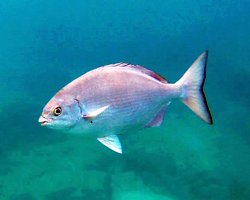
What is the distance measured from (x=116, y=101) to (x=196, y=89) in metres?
0.38

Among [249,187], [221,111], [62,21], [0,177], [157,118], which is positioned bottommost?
[249,187]

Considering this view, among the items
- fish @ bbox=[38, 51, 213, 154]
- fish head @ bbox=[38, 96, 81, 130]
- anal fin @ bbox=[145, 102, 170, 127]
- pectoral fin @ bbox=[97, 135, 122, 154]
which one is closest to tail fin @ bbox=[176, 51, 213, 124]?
fish @ bbox=[38, 51, 213, 154]

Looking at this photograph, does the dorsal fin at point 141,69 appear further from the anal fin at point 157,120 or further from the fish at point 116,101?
the anal fin at point 157,120

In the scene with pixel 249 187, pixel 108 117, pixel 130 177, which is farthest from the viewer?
pixel 130 177

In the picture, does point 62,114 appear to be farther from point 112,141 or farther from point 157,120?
point 157,120

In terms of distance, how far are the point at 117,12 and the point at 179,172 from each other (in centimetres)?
1523

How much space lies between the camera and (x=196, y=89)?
1.63 metres

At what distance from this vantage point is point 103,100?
148 centimetres

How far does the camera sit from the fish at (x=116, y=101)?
143cm

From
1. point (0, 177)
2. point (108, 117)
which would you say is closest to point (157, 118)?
point (108, 117)

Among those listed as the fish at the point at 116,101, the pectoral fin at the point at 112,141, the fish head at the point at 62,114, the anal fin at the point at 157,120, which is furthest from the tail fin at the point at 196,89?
the fish head at the point at 62,114

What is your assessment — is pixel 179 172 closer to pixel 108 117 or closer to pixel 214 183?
pixel 214 183

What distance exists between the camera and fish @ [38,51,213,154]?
1435 millimetres

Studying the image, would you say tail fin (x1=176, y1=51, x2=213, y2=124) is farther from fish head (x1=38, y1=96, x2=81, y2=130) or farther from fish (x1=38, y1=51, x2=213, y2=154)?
fish head (x1=38, y1=96, x2=81, y2=130)
